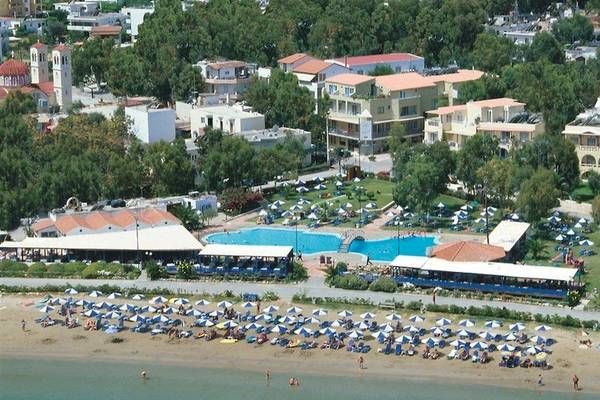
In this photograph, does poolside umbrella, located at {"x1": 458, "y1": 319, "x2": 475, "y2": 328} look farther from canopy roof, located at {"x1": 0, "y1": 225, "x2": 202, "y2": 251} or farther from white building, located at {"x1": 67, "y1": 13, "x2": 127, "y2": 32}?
white building, located at {"x1": 67, "y1": 13, "x2": 127, "y2": 32}

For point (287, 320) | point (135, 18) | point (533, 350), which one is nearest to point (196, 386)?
point (287, 320)

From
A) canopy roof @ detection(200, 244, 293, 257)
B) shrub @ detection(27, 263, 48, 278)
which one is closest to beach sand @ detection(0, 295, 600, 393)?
shrub @ detection(27, 263, 48, 278)

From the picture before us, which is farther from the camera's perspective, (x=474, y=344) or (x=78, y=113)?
(x=78, y=113)

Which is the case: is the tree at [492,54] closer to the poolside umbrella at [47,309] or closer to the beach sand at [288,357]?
the beach sand at [288,357]

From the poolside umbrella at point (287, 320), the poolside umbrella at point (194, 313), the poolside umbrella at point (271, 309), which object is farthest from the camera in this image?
the poolside umbrella at point (271, 309)

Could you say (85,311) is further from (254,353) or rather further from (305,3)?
(305,3)

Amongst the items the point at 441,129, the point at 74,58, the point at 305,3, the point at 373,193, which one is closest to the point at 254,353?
the point at 373,193

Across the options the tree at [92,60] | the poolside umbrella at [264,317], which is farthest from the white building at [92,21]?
the poolside umbrella at [264,317]
